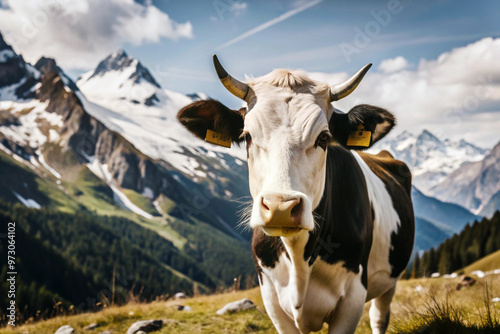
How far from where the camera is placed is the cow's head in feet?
→ 11.1

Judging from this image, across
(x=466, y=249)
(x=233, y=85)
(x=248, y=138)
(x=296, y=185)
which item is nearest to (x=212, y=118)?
(x=233, y=85)

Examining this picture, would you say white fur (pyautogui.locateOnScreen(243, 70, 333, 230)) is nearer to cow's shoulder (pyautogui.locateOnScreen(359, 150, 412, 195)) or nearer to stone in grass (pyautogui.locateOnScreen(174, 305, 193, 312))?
cow's shoulder (pyautogui.locateOnScreen(359, 150, 412, 195))

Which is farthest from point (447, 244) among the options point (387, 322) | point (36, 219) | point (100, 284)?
point (36, 219)

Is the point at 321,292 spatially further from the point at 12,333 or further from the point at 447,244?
the point at 447,244

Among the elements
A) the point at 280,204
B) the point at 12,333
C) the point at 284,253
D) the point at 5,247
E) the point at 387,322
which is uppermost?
the point at 280,204

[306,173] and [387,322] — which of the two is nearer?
[306,173]

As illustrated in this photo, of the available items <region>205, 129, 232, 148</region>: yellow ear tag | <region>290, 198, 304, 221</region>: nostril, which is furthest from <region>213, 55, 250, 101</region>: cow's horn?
<region>290, 198, 304, 221</region>: nostril

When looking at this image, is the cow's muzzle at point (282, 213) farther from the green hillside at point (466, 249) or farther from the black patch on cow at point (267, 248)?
the green hillside at point (466, 249)

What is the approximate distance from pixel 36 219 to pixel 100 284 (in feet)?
132

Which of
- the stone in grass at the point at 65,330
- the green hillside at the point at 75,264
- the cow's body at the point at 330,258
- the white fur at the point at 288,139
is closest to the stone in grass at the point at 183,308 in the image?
the stone in grass at the point at 65,330

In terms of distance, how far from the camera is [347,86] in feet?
14.0

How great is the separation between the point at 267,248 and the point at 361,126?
173cm

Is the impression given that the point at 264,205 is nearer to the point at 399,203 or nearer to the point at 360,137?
the point at 360,137

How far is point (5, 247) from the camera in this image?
123750 millimetres
